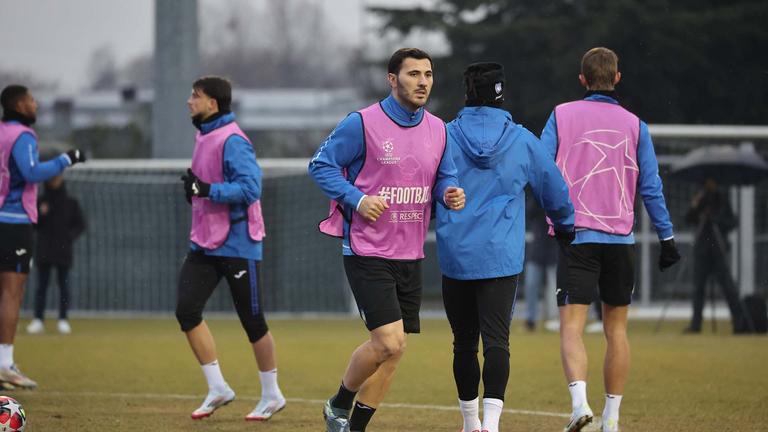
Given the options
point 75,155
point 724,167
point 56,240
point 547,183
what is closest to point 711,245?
point 724,167

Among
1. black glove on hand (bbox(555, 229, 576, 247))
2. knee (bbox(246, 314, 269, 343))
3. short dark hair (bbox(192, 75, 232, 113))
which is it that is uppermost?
short dark hair (bbox(192, 75, 232, 113))

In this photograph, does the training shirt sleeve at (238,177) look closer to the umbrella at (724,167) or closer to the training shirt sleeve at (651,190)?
the training shirt sleeve at (651,190)

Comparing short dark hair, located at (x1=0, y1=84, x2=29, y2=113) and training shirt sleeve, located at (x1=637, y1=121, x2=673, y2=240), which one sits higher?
short dark hair, located at (x1=0, y1=84, x2=29, y2=113)

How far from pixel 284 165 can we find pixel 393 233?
12.5m

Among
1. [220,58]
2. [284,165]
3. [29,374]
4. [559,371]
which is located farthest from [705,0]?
[220,58]

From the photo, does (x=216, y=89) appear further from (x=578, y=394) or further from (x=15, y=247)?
(x=578, y=394)

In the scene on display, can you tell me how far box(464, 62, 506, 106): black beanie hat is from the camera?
7.93 metres

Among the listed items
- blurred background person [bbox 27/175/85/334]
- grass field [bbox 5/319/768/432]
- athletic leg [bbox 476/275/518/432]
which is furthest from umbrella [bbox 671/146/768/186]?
athletic leg [bbox 476/275/518/432]

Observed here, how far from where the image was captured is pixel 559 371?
42.7 ft

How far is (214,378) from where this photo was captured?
9617 mm

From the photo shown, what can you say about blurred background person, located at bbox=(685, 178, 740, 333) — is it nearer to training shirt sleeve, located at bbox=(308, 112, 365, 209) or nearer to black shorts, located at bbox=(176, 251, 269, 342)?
black shorts, located at bbox=(176, 251, 269, 342)

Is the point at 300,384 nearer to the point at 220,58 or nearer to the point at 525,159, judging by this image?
the point at 525,159

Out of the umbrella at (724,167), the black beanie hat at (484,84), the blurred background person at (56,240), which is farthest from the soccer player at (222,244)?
the umbrella at (724,167)

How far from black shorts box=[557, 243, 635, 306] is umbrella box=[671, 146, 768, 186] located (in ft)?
32.8
